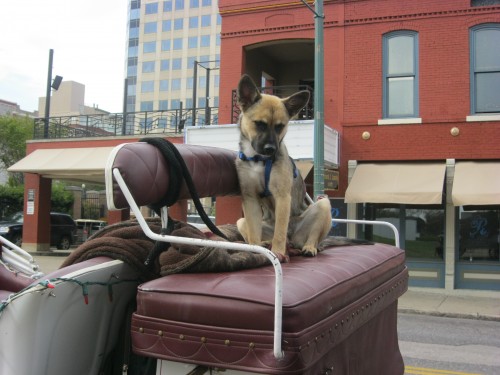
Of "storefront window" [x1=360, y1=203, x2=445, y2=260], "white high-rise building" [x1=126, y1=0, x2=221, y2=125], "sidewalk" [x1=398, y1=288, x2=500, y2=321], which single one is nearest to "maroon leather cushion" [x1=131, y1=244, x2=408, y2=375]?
"sidewalk" [x1=398, y1=288, x2=500, y2=321]

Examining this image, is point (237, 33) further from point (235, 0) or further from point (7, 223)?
point (7, 223)

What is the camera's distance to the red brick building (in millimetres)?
12727

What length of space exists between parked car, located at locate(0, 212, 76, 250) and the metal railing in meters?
4.07

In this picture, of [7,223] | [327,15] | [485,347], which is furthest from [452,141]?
[7,223]

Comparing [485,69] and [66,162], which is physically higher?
[485,69]

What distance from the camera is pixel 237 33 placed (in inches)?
599

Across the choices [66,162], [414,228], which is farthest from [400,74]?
[66,162]

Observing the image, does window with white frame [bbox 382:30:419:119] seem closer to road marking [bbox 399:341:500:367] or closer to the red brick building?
the red brick building

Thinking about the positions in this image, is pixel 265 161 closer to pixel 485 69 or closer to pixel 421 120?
pixel 421 120

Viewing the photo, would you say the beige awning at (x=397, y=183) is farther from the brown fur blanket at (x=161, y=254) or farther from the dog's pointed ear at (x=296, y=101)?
the brown fur blanket at (x=161, y=254)

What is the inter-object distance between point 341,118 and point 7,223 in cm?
1619

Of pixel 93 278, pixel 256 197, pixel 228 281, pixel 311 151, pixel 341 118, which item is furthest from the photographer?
pixel 341 118

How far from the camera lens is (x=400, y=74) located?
44.7ft

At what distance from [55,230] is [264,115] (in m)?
21.7
